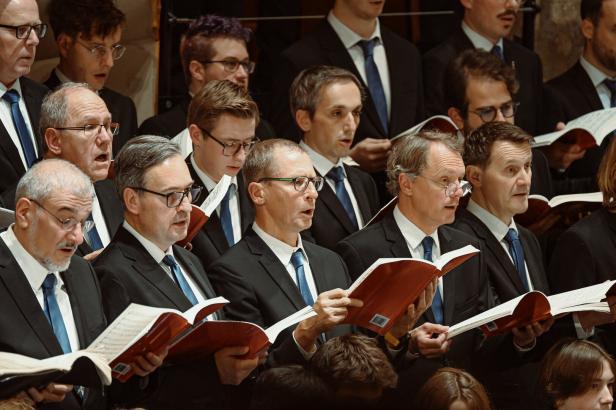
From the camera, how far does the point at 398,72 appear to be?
571 centimetres

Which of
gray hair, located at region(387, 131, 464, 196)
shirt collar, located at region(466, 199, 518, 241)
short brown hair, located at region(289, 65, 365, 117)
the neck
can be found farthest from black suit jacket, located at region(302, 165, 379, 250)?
the neck

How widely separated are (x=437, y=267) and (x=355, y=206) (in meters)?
1.20

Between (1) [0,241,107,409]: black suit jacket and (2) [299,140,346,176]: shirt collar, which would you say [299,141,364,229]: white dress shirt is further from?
(1) [0,241,107,409]: black suit jacket

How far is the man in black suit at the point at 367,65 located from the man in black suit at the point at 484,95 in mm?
221

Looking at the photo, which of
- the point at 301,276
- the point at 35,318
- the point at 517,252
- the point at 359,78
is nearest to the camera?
the point at 35,318

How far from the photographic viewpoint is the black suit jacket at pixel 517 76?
5.92 metres

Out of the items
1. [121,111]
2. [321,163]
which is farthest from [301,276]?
[121,111]

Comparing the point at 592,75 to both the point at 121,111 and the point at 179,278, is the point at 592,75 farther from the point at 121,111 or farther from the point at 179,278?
the point at 179,278

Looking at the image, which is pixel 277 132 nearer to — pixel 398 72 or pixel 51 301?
pixel 398 72

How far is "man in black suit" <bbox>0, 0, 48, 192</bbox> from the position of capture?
456 centimetres

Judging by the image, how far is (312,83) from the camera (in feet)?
17.0

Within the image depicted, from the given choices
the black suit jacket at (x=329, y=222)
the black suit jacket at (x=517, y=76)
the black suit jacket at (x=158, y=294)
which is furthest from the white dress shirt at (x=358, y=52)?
the black suit jacket at (x=158, y=294)

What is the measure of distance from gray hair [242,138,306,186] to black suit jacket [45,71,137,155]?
0.93 m

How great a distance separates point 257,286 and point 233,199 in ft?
2.14
